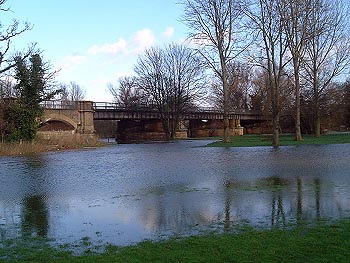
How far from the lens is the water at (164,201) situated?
28.2 feet

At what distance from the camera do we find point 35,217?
10.1 metres

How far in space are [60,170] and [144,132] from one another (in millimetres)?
64197

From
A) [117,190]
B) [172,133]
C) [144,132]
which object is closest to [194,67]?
[172,133]

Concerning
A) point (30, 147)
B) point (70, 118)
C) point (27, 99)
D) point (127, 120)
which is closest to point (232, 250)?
point (30, 147)

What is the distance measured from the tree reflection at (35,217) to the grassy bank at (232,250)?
1027mm

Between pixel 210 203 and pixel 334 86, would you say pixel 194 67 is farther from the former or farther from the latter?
pixel 210 203

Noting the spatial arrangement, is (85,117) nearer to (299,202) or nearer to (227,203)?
(227,203)

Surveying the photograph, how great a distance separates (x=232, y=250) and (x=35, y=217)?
5.55 meters

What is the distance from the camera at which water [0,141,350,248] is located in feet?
28.2

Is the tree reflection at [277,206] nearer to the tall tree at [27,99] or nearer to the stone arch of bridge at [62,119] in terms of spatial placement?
the tall tree at [27,99]

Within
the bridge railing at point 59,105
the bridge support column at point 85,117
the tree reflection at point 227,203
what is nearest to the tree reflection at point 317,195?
the tree reflection at point 227,203

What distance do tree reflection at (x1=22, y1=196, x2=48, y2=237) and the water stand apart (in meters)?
0.02

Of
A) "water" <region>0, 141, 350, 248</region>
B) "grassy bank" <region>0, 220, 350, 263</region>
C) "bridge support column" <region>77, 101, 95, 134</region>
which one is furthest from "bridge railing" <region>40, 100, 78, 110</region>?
"grassy bank" <region>0, 220, 350, 263</region>

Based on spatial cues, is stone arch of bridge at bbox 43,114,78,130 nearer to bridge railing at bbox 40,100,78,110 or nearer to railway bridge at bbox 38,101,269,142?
railway bridge at bbox 38,101,269,142
